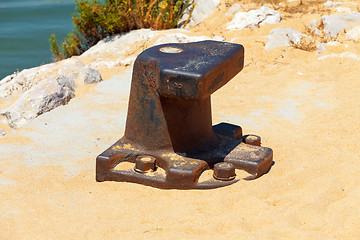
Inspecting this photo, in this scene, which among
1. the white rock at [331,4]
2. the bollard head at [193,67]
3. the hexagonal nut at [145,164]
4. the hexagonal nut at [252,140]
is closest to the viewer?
the bollard head at [193,67]

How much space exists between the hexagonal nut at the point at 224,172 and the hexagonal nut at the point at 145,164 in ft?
1.33

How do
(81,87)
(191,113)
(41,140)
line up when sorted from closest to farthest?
1. (191,113)
2. (41,140)
3. (81,87)

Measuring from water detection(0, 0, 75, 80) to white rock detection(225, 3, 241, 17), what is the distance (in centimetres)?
453

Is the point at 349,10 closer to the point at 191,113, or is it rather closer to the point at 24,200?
the point at 191,113

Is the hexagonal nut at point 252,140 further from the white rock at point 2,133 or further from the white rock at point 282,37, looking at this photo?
the white rock at point 282,37

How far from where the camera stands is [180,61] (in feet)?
9.93

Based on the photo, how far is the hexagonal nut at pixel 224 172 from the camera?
3059 mm

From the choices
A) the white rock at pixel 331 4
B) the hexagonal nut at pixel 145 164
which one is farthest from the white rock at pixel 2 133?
the white rock at pixel 331 4

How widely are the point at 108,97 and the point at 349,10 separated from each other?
13.7 ft

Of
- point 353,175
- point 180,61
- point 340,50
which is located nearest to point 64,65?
point 340,50

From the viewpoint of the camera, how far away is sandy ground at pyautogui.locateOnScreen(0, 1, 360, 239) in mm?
2648

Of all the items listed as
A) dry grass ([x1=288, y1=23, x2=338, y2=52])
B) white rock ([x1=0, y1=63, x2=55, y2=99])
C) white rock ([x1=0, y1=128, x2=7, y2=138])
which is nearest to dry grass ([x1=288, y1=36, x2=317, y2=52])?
dry grass ([x1=288, y1=23, x2=338, y2=52])

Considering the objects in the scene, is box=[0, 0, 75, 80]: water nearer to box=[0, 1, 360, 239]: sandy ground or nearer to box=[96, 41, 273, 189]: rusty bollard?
box=[0, 1, 360, 239]: sandy ground

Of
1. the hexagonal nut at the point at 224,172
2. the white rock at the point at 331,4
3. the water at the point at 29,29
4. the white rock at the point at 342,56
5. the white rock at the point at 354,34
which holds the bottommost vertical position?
the water at the point at 29,29
